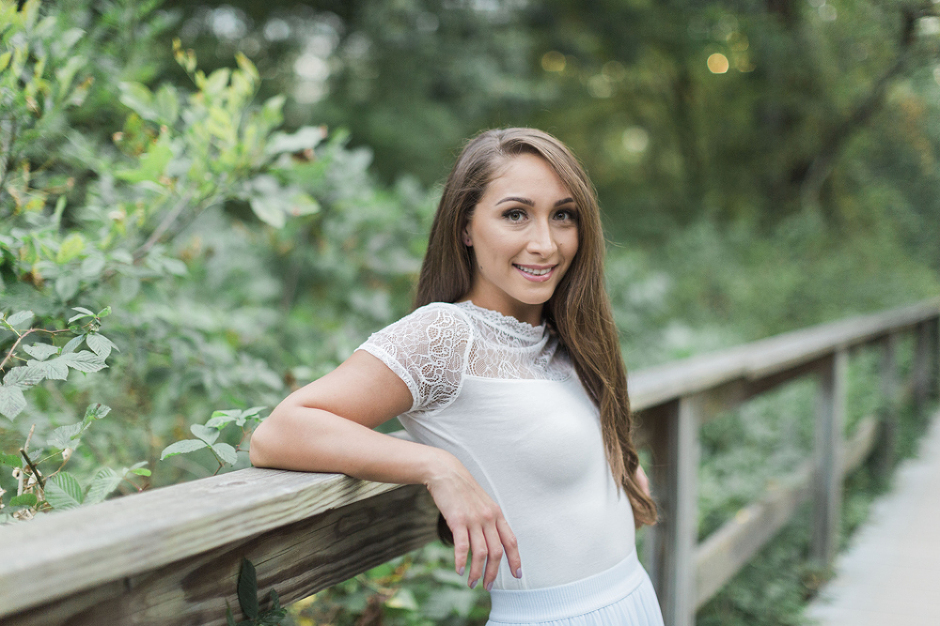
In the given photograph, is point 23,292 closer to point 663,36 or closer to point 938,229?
point 938,229

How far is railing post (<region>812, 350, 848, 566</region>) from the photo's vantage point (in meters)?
3.29

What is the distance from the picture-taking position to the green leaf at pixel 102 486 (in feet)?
3.40

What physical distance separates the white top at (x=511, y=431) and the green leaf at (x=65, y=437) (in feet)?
1.46

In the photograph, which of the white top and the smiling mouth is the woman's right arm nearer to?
the white top

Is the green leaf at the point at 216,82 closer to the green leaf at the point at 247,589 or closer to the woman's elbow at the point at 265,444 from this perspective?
the woman's elbow at the point at 265,444

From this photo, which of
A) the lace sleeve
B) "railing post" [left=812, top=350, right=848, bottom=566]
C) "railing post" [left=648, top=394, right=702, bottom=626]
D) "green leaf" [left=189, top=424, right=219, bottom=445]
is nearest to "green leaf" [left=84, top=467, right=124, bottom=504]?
"green leaf" [left=189, top=424, right=219, bottom=445]

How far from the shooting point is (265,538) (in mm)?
999

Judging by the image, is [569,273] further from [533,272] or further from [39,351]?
[39,351]

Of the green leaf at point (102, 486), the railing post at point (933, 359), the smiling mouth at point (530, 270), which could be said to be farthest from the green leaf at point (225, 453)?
the railing post at point (933, 359)

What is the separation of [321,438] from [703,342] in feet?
14.1

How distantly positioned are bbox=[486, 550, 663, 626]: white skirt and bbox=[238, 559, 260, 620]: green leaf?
1.68ft

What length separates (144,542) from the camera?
724 mm

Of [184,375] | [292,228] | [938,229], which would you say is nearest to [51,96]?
[184,375]

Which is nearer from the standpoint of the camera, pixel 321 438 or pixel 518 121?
pixel 321 438
